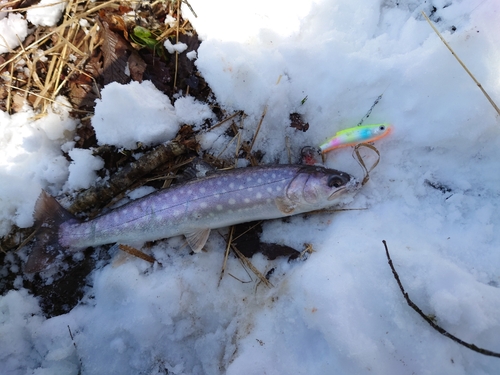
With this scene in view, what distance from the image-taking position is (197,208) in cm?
318

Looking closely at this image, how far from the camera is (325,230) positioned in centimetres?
320

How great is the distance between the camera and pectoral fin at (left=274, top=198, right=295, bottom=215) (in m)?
3.11

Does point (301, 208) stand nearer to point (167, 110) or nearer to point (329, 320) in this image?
point (329, 320)

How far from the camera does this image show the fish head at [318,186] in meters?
3.04

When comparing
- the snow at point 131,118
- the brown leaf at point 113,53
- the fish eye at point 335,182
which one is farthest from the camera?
the brown leaf at point 113,53

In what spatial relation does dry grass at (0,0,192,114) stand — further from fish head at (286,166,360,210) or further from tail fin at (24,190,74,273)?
fish head at (286,166,360,210)

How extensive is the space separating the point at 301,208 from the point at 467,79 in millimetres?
1871

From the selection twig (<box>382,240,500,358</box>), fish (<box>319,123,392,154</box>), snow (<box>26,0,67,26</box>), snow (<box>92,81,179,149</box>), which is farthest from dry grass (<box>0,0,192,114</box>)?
twig (<box>382,240,500,358</box>)

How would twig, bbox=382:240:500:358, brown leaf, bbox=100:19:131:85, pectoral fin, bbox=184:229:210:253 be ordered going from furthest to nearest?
brown leaf, bbox=100:19:131:85 < pectoral fin, bbox=184:229:210:253 < twig, bbox=382:240:500:358

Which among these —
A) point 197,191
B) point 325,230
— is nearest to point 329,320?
point 325,230

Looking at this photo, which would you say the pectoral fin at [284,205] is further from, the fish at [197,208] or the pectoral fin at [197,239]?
the pectoral fin at [197,239]

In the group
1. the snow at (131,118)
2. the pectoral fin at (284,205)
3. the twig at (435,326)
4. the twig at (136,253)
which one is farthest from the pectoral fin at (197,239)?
the twig at (435,326)

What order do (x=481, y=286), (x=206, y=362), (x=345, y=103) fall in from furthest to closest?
(x=345, y=103) → (x=206, y=362) → (x=481, y=286)

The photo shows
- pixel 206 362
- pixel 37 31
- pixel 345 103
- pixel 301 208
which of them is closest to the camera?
pixel 206 362
